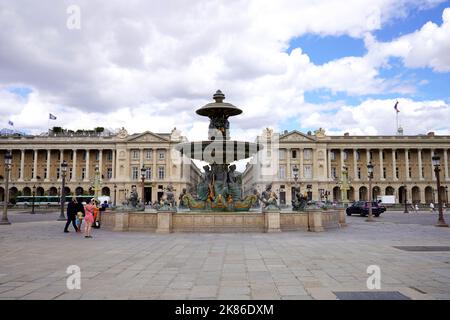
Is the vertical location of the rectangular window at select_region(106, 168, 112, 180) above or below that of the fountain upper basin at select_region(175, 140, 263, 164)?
above

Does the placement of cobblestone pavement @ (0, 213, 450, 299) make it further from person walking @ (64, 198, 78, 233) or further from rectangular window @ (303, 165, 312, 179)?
rectangular window @ (303, 165, 312, 179)

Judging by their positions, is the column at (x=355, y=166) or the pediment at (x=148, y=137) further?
the pediment at (x=148, y=137)

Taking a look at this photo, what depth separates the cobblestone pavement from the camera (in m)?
6.26

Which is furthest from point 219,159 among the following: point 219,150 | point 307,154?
point 307,154

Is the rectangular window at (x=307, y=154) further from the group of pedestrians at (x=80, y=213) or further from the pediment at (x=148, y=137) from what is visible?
the group of pedestrians at (x=80, y=213)

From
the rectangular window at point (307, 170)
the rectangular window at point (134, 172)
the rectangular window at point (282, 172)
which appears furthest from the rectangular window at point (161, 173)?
the rectangular window at point (307, 170)

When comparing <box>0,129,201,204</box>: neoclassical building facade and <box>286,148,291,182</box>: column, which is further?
<box>0,129,201,204</box>: neoclassical building facade

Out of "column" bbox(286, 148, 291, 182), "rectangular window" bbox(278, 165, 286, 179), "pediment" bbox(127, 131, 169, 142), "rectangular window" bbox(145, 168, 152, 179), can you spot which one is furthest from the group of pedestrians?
"rectangular window" bbox(278, 165, 286, 179)

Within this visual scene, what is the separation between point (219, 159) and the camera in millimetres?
22719

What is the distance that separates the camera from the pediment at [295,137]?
295 feet

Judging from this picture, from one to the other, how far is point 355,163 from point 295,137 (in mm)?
16306

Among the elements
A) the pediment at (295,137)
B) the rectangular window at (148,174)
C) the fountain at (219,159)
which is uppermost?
the pediment at (295,137)
